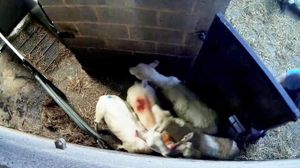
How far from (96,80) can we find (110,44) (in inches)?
18.8

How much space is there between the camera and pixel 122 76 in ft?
9.06

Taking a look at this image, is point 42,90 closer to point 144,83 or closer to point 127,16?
point 144,83

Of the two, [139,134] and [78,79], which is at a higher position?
[78,79]

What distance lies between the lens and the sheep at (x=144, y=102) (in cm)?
234

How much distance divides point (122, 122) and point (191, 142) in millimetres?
462

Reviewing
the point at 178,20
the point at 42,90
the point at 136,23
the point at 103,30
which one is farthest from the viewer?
the point at 42,90

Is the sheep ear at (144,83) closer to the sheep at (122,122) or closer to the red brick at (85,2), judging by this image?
the sheep at (122,122)

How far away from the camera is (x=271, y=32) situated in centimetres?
295

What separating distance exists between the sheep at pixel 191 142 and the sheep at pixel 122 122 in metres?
0.15

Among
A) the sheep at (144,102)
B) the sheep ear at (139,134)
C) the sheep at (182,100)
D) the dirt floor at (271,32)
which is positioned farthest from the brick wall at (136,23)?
the dirt floor at (271,32)

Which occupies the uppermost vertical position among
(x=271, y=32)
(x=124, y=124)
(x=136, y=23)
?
(x=136, y=23)

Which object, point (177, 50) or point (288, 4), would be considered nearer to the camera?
point (177, 50)

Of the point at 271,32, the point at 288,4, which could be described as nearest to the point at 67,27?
the point at 271,32

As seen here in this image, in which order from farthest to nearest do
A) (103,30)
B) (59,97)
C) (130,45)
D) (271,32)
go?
(271,32), (59,97), (130,45), (103,30)
